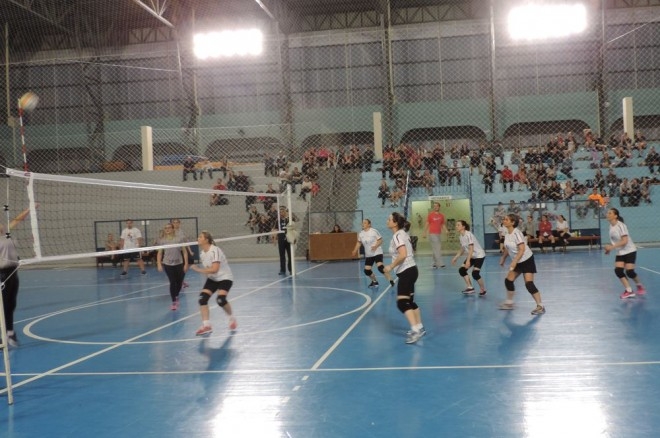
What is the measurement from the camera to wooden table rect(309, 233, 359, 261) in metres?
22.4

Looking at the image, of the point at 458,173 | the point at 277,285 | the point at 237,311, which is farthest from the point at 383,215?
the point at 237,311

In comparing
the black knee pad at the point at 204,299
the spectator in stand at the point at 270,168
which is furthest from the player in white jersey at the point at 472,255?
the spectator in stand at the point at 270,168

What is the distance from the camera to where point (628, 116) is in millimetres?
32031

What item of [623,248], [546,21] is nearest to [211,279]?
[623,248]

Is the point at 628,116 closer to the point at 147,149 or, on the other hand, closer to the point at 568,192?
the point at 568,192

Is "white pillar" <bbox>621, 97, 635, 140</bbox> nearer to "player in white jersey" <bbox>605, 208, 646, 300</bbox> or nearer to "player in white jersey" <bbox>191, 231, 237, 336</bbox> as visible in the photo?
"player in white jersey" <bbox>605, 208, 646, 300</bbox>

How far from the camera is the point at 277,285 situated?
15.7 m

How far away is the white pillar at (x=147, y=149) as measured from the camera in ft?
102

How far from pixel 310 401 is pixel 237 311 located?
599cm

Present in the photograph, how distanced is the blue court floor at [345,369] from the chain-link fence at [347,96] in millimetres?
19102

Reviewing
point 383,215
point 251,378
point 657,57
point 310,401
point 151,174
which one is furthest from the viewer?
point 657,57

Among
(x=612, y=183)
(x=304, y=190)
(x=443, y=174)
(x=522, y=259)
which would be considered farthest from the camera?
(x=443, y=174)

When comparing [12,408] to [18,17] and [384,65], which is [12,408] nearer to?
[384,65]

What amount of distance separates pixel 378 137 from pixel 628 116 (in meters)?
13.6
